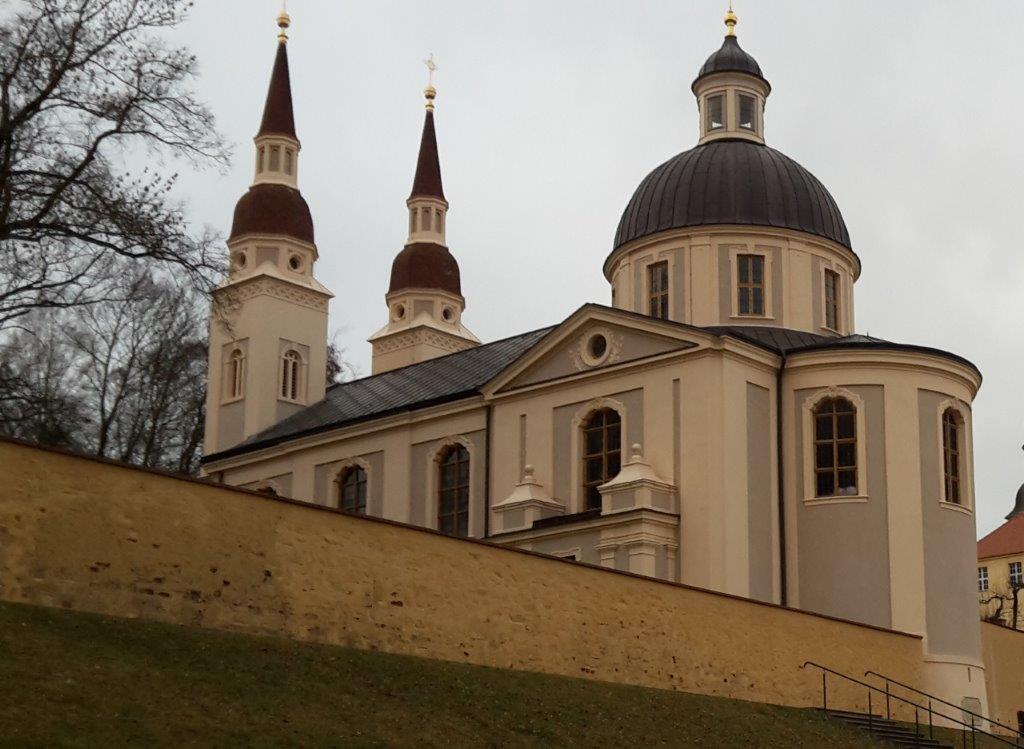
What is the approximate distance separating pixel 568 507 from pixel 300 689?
2013 cm

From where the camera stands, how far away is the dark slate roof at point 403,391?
4447cm

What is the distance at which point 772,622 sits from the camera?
94.8ft

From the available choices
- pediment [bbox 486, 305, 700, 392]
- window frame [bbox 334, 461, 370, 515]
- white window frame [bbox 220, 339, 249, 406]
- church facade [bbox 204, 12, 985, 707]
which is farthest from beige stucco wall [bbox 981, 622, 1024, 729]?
white window frame [bbox 220, 339, 249, 406]

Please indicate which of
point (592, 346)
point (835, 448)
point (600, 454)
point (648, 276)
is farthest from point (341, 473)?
point (835, 448)

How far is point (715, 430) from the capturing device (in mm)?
36219

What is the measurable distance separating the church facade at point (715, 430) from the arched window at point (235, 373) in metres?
3.21

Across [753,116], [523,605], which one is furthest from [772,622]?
[753,116]

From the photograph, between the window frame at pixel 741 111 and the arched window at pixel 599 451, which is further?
the window frame at pixel 741 111

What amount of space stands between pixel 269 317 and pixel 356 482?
931 cm

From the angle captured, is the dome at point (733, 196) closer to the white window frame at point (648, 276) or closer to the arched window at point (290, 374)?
the white window frame at point (648, 276)

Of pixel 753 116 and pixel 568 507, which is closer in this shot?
pixel 568 507

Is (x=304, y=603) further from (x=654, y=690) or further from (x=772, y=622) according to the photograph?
(x=772, y=622)

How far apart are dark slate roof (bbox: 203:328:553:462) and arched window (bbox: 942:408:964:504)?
10744 mm

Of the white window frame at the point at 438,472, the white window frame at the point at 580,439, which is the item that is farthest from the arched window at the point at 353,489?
the white window frame at the point at 580,439
